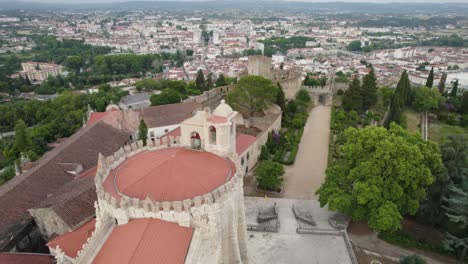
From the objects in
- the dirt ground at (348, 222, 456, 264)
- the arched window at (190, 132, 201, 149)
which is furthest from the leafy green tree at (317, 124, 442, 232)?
the arched window at (190, 132, 201, 149)

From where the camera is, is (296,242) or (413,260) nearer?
(413,260)

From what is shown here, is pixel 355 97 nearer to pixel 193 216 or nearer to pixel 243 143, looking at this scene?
pixel 243 143

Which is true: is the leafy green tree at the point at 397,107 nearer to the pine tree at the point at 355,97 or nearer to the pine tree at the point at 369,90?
the pine tree at the point at 369,90

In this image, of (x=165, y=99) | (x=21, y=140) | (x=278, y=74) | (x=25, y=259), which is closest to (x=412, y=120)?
(x=278, y=74)

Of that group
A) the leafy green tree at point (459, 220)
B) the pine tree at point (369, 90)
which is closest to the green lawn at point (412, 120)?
the pine tree at point (369, 90)

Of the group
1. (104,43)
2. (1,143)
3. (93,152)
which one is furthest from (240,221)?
(104,43)

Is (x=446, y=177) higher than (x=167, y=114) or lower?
higher

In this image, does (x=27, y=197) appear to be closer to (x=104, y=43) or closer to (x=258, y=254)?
(x=258, y=254)
